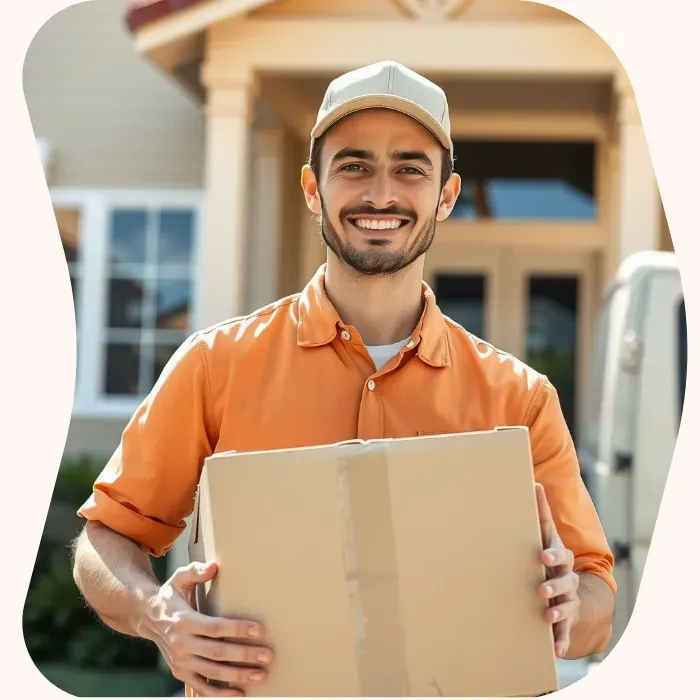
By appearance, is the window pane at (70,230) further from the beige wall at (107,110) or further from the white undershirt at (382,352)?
the white undershirt at (382,352)

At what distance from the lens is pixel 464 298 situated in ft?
27.3

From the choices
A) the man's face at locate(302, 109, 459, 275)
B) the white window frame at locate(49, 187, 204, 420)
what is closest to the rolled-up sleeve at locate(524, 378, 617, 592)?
the man's face at locate(302, 109, 459, 275)

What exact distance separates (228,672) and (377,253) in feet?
2.44

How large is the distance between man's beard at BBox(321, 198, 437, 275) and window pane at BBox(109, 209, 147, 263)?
5774 millimetres

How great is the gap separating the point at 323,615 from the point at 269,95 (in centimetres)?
551

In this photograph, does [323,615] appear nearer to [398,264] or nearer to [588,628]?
[588,628]

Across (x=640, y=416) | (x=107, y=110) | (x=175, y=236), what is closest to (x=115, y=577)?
(x=640, y=416)

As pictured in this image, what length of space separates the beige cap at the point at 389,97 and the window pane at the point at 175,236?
568 centimetres

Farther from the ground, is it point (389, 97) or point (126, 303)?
point (389, 97)

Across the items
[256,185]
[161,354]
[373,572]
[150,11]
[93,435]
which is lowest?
[93,435]

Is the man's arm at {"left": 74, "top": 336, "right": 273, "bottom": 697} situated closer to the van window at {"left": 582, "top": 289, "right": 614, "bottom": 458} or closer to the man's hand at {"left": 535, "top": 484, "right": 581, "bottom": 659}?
the man's hand at {"left": 535, "top": 484, "right": 581, "bottom": 659}

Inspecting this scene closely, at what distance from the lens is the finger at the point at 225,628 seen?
152 centimetres

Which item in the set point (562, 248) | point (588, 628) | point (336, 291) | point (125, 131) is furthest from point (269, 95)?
point (588, 628)

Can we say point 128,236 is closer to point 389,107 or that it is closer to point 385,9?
point 385,9
